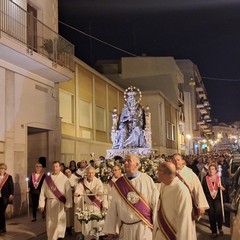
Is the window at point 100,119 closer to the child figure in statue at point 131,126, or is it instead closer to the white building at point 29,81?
the child figure in statue at point 131,126

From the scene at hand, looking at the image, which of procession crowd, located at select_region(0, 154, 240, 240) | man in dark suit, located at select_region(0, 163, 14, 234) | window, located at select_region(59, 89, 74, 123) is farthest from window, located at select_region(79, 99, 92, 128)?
man in dark suit, located at select_region(0, 163, 14, 234)

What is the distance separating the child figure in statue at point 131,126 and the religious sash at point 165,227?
48.3ft

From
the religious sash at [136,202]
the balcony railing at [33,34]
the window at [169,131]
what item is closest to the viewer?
the religious sash at [136,202]

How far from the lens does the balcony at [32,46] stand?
594 inches

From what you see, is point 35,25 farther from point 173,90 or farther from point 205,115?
point 205,115

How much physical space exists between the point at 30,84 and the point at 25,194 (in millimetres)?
3937

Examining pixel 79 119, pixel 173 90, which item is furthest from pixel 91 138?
pixel 173 90

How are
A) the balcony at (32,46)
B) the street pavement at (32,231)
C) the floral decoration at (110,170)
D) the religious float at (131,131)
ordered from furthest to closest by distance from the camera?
the religious float at (131,131), the balcony at (32,46), the floral decoration at (110,170), the street pavement at (32,231)

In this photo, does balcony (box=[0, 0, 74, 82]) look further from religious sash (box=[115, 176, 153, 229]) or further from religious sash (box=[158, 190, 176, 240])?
religious sash (box=[158, 190, 176, 240])

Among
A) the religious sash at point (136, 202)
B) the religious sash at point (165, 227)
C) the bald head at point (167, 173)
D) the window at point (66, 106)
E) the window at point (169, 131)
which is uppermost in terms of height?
the window at point (169, 131)

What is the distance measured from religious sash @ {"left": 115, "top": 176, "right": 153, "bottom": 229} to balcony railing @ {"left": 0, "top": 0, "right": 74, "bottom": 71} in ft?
28.0

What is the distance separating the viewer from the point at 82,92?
27531mm

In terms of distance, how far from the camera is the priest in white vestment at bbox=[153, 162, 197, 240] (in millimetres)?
5680

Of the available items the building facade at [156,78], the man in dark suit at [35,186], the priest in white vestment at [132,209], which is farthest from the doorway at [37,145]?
the building facade at [156,78]
